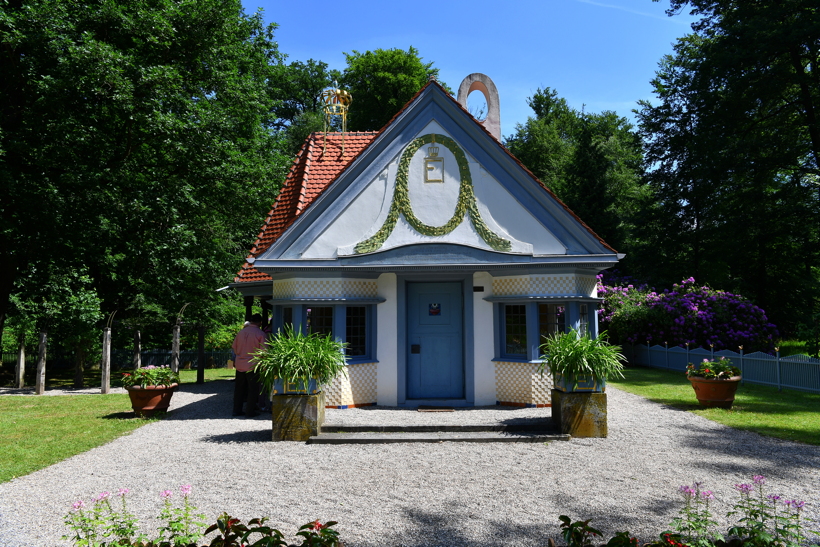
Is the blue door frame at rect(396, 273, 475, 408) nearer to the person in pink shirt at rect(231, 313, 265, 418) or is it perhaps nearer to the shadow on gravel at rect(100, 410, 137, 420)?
the person in pink shirt at rect(231, 313, 265, 418)

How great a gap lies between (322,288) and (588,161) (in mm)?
25259

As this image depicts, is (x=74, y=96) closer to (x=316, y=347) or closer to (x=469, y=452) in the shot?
(x=316, y=347)

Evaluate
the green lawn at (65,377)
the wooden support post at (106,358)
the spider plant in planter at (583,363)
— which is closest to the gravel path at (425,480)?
the spider plant in planter at (583,363)

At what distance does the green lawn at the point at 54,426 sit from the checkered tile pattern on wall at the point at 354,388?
143 inches

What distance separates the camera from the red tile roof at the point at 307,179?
12742 millimetres

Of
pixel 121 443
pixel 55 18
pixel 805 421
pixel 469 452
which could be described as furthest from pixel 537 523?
pixel 55 18

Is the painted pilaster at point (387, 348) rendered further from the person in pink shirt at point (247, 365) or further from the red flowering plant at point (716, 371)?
the red flowering plant at point (716, 371)

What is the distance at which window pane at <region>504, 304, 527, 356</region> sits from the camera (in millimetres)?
11508

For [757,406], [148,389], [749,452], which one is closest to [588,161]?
[757,406]

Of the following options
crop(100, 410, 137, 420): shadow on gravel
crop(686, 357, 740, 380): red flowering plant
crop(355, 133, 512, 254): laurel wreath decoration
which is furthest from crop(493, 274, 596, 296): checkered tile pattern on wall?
crop(100, 410, 137, 420): shadow on gravel

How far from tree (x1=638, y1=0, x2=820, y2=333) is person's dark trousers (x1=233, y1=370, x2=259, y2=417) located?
793 inches

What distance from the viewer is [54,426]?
34.8 feet

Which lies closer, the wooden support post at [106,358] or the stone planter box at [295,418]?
the stone planter box at [295,418]

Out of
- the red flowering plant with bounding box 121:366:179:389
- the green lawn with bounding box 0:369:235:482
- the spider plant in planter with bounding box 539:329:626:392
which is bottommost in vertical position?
the green lawn with bounding box 0:369:235:482
